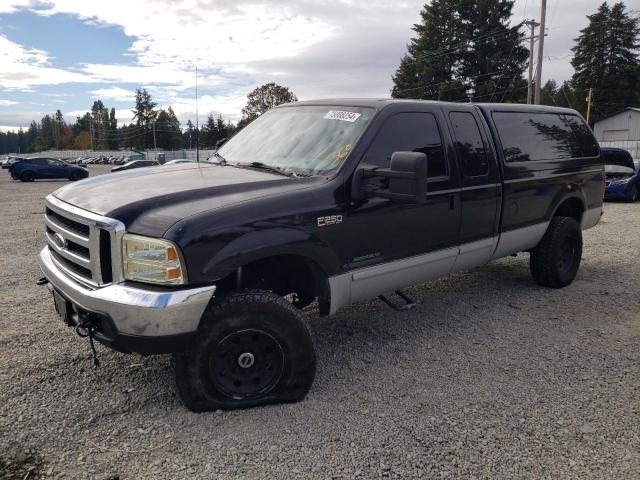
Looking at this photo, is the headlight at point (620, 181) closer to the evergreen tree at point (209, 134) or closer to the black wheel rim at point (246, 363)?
the black wheel rim at point (246, 363)

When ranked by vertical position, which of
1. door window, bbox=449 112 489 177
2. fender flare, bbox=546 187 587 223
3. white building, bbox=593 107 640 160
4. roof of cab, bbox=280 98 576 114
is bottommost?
fender flare, bbox=546 187 587 223

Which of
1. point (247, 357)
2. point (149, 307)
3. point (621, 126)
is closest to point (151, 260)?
point (149, 307)

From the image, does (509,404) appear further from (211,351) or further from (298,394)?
(211,351)

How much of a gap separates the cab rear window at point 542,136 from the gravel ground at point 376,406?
1.59 meters

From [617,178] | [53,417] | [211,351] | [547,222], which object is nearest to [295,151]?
[211,351]

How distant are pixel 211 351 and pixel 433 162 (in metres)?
2.29

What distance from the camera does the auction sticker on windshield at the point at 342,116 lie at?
3.85 m

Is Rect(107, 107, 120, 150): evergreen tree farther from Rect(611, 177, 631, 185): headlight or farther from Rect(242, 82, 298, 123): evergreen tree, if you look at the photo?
Rect(611, 177, 631, 185): headlight

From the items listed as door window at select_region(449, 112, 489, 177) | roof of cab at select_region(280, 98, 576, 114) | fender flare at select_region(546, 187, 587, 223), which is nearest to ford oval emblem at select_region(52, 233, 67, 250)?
roof of cab at select_region(280, 98, 576, 114)

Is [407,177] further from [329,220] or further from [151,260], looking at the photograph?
[151,260]

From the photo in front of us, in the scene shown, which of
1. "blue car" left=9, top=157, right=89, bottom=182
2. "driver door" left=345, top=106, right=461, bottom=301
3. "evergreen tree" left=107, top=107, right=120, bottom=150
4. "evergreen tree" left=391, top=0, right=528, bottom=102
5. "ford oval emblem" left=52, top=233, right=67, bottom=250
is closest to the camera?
"ford oval emblem" left=52, top=233, right=67, bottom=250

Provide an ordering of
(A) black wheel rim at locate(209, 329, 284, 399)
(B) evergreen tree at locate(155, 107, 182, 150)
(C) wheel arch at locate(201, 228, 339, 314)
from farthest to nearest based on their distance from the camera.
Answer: (B) evergreen tree at locate(155, 107, 182, 150), (A) black wheel rim at locate(209, 329, 284, 399), (C) wheel arch at locate(201, 228, 339, 314)

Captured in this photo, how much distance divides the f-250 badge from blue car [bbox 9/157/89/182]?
28441 mm

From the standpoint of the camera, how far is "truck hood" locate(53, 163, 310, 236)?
280 cm
